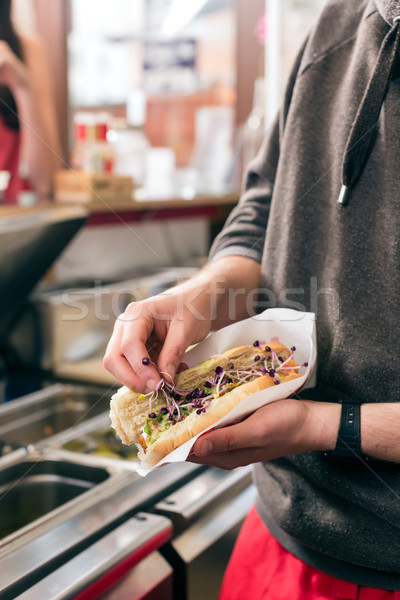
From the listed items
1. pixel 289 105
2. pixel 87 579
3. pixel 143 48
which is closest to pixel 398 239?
pixel 289 105

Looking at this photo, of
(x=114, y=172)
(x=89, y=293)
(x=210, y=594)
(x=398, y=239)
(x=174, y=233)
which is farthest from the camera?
(x=174, y=233)

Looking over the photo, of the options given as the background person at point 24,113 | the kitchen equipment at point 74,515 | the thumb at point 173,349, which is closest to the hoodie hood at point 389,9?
the thumb at point 173,349

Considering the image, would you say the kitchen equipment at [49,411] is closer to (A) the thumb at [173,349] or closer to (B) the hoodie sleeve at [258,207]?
(B) the hoodie sleeve at [258,207]

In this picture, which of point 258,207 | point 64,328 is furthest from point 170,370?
point 64,328

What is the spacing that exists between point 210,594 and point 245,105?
8.77 ft

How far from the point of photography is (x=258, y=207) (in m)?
1.17

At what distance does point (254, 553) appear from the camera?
3.68ft

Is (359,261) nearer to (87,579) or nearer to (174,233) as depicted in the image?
(87,579)

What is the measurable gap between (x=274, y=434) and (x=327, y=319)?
245 mm

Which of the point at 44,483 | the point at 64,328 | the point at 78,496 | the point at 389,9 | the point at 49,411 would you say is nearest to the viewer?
the point at 389,9

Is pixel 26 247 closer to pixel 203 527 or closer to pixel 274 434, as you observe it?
pixel 203 527

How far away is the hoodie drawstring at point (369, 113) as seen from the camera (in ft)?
3.10

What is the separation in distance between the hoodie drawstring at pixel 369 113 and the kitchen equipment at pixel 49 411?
0.91 metres

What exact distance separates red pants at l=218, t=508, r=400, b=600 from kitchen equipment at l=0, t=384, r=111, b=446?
0.61 metres
